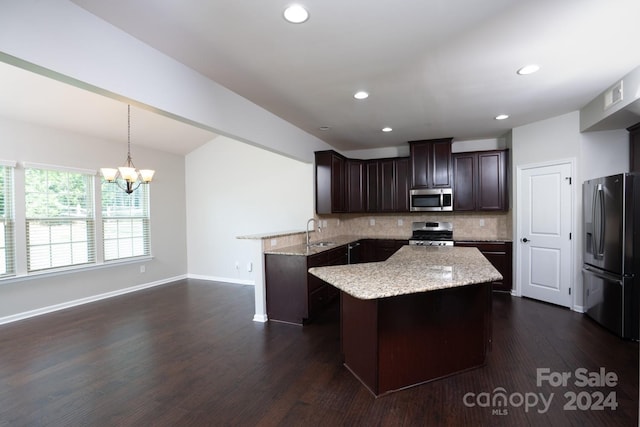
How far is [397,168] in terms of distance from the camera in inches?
214

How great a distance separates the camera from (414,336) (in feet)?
7.19

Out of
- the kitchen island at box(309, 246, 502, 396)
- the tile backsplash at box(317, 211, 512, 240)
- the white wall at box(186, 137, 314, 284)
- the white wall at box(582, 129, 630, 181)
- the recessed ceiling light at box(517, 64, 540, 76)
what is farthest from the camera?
the white wall at box(186, 137, 314, 284)

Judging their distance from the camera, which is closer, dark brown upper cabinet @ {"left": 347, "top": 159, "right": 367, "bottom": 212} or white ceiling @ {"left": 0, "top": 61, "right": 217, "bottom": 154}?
white ceiling @ {"left": 0, "top": 61, "right": 217, "bottom": 154}

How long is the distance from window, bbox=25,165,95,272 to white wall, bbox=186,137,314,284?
1.85m

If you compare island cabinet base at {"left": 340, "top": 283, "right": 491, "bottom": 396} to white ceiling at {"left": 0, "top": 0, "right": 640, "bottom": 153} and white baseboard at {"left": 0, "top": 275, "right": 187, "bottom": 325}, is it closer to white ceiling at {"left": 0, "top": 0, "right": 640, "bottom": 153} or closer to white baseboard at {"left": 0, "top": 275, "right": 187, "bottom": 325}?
white ceiling at {"left": 0, "top": 0, "right": 640, "bottom": 153}

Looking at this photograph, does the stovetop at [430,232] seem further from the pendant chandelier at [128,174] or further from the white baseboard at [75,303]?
the white baseboard at [75,303]

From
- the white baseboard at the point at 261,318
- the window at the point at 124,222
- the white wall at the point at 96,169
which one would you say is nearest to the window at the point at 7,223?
the white wall at the point at 96,169

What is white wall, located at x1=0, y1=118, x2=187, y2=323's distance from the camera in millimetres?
3865

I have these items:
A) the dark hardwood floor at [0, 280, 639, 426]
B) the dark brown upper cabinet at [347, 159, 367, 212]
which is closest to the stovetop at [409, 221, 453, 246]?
the dark brown upper cabinet at [347, 159, 367, 212]

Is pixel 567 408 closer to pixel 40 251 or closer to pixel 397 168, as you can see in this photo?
pixel 397 168

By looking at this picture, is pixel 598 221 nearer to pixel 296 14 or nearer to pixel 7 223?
pixel 296 14

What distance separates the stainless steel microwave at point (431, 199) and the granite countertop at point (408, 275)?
2144 millimetres

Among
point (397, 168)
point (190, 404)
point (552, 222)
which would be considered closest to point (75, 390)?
point (190, 404)

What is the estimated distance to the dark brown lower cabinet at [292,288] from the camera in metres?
3.50
